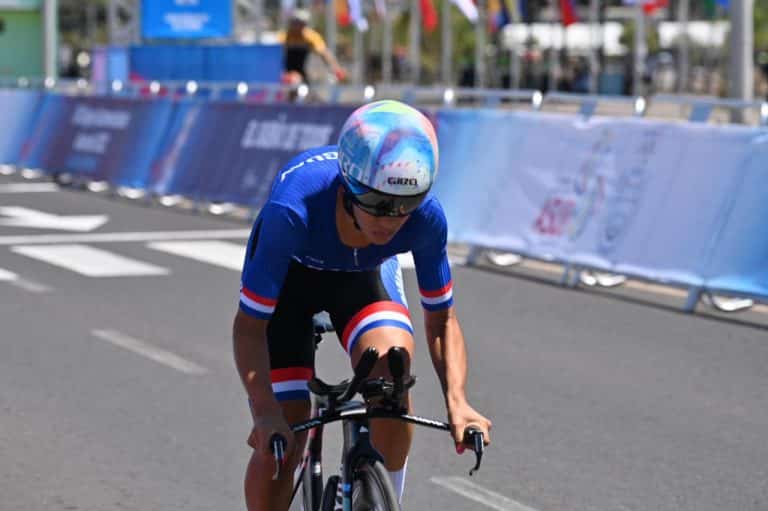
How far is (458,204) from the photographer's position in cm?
1487

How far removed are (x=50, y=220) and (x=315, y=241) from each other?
14.1 meters

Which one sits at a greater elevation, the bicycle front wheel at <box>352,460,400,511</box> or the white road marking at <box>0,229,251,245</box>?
the bicycle front wheel at <box>352,460,400,511</box>

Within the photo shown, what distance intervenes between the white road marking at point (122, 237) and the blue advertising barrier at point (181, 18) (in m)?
18.4

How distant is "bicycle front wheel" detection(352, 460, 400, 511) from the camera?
410cm

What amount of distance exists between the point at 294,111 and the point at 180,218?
71.5 inches

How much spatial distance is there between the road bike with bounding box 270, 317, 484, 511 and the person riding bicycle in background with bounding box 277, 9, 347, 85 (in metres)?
19.1

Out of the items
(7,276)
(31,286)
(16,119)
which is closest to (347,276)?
(31,286)

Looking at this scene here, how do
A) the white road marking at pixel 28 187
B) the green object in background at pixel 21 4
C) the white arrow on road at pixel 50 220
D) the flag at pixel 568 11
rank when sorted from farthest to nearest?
the green object in background at pixel 21 4
the flag at pixel 568 11
the white road marking at pixel 28 187
the white arrow on road at pixel 50 220

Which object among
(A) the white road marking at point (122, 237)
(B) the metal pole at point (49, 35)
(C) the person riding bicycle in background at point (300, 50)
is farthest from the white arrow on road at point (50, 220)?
(B) the metal pole at point (49, 35)

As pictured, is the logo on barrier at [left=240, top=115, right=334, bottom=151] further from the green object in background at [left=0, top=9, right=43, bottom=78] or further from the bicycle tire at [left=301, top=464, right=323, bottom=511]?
the green object in background at [left=0, top=9, right=43, bottom=78]

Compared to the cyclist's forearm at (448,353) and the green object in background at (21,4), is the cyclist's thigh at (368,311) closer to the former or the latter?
the cyclist's forearm at (448,353)

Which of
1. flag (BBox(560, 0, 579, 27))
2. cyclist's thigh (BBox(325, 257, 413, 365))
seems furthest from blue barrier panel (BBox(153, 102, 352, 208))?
flag (BBox(560, 0, 579, 27))

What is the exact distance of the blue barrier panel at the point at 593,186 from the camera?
1195 centimetres

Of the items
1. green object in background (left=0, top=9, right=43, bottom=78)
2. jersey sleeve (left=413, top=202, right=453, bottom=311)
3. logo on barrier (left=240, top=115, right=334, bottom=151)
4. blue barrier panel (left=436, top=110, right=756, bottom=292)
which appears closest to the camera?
jersey sleeve (left=413, top=202, right=453, bottom=311)
